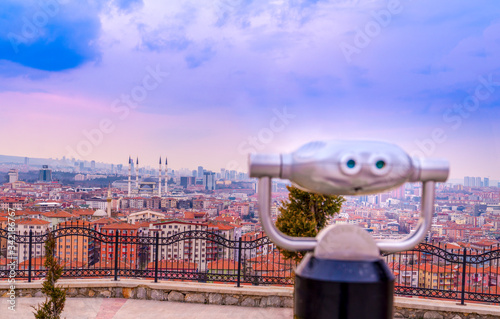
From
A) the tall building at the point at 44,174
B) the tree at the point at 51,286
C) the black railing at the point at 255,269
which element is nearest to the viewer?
the tree at the point at 51,286

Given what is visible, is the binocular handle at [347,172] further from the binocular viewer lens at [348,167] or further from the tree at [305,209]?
the tree at [305,209]

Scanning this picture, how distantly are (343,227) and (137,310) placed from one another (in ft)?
21.3

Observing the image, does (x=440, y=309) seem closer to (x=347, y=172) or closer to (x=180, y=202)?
(x=347, y=172)

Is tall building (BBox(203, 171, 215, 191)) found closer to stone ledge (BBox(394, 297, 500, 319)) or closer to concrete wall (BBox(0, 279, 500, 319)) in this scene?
concrete wall (BBox(0, 279, 500, 319))

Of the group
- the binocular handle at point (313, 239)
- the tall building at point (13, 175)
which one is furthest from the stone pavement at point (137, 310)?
the tall building at point (13, 175)

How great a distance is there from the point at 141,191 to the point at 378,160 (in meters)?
107

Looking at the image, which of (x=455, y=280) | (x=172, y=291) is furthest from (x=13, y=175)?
(x=455, y=280)

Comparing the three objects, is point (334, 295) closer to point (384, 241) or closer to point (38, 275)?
point (384, 241)

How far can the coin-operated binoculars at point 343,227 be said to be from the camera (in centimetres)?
118

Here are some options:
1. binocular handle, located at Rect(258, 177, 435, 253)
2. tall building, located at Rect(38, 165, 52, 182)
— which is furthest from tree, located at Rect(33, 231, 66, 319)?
tall building, located at Rect(38, 165, 52, 182)

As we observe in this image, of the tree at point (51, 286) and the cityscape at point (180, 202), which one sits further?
the cityscape at point (180, 202)

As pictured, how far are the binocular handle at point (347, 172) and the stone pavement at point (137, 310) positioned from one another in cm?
586

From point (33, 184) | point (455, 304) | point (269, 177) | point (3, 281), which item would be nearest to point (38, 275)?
point (3, 281)

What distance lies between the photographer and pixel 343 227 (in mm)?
1246
